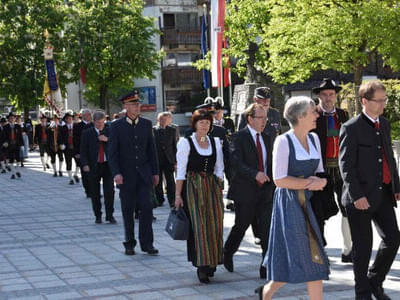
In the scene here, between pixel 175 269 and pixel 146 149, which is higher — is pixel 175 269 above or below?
below

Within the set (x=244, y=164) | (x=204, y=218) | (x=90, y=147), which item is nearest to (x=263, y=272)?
(x=204, y=218)

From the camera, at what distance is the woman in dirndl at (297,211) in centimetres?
579

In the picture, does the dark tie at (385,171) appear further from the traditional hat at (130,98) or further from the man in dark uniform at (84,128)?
the man in dark uniform at (84,128)

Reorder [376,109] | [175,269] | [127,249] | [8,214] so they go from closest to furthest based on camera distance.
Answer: [376,109] → [175,269] → [127,249] → [8,214]

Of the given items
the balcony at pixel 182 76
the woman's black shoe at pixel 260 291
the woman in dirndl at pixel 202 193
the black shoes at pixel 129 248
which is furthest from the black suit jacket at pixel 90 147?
the balcony at pixel 182 76

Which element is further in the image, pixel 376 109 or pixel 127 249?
pixel 127 249

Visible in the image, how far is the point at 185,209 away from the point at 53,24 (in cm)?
4134

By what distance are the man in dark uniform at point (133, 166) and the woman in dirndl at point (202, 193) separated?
1.75 metres

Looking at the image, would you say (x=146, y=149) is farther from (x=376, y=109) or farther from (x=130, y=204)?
(x=376, y=109)

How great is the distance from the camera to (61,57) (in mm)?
48031

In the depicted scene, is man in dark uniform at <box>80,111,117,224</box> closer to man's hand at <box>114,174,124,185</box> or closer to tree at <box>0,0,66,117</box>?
man's hand at <box>114,174,124,185</box>

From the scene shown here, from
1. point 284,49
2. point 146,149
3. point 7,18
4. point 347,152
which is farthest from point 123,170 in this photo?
Answer: point 7,18

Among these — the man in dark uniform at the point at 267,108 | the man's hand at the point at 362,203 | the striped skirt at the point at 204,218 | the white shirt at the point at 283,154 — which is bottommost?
the striped skirt at the point at 204,218

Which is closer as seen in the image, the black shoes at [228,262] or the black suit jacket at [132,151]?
the black shoes at [228,262]
